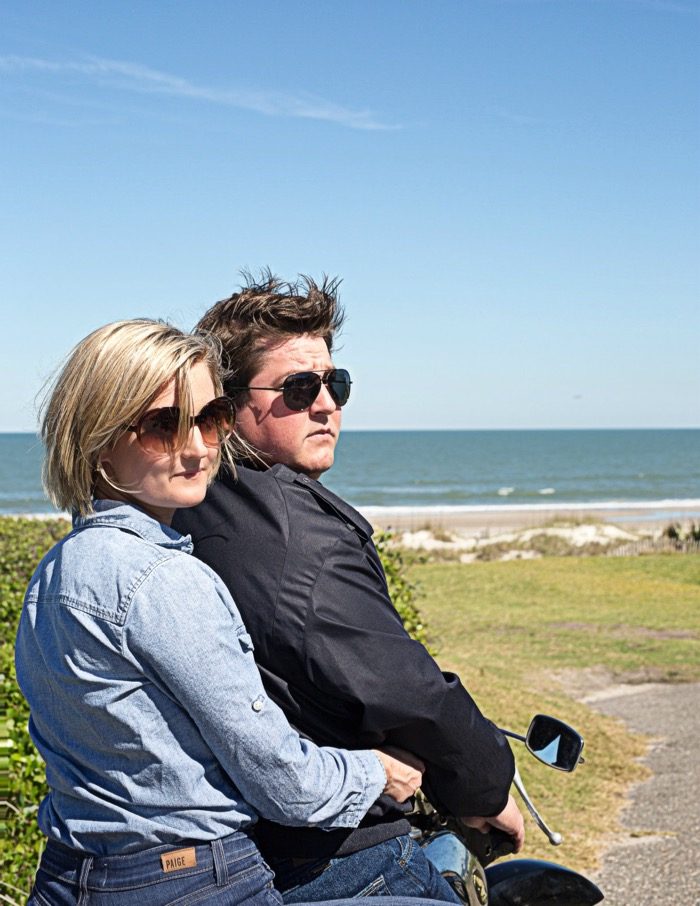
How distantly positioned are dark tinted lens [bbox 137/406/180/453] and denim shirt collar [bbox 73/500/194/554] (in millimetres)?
126

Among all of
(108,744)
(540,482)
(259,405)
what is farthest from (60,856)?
(540,482)

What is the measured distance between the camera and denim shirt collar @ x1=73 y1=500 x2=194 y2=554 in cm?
202

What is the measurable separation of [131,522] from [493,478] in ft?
278

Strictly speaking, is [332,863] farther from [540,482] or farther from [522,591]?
[540,482]

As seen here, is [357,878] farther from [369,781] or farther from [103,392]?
[103,392]

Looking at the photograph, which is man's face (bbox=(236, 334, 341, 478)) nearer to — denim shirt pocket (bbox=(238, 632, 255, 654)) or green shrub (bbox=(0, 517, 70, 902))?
denim shirt pocket (bbox=(238, 632, 255, 654))

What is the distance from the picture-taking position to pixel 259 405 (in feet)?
9.15

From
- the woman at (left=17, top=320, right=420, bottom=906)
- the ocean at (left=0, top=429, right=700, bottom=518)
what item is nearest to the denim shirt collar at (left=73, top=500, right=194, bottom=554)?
the woman at (left=17, top=320, right=420, bottom=906)

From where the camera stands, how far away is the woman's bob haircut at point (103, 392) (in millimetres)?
2053

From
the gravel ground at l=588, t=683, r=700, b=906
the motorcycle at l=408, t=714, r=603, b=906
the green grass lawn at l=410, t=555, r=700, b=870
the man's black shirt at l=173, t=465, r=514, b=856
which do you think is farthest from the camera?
the green grass lawn at l=410, t=555, r=700, b=870

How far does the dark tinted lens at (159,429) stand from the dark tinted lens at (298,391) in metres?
0.71

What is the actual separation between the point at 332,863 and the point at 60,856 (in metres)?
0.57

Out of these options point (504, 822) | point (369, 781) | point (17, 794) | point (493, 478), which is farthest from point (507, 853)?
point (493, 478)

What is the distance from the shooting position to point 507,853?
2762mm
